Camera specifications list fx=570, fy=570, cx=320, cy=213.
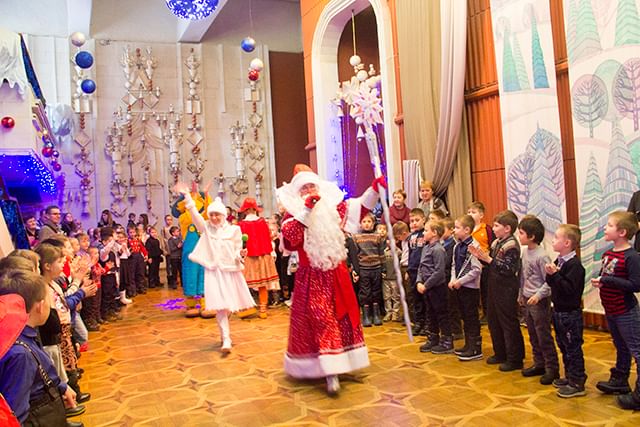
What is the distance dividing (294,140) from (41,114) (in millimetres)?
7578

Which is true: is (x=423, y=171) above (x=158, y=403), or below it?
above

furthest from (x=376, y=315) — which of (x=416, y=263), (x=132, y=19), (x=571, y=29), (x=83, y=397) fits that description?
(x=132, y=19)

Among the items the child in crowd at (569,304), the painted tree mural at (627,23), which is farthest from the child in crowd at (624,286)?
the painted tree mural at (627,23)

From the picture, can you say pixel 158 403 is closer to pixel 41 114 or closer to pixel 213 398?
pixel 213 398

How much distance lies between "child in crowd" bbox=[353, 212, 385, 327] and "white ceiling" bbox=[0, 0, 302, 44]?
24.7ft

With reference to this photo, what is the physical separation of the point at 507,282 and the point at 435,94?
3.50 metres

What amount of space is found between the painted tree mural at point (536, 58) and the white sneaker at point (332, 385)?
350 centimetres

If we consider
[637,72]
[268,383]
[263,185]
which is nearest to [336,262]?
[268,383]

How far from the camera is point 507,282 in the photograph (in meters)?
4.09

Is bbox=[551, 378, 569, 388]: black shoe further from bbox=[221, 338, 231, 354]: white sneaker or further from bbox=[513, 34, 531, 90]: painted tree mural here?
bbox=[513, 34, 531, 90]: painted tree mural

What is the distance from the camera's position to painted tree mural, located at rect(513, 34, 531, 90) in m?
5.64

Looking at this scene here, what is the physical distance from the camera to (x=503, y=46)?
5902 mm

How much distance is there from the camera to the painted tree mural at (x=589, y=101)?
4926 millimetres

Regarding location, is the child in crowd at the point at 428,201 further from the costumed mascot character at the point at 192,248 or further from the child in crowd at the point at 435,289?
the costumed mascot character at the point at 192,248
